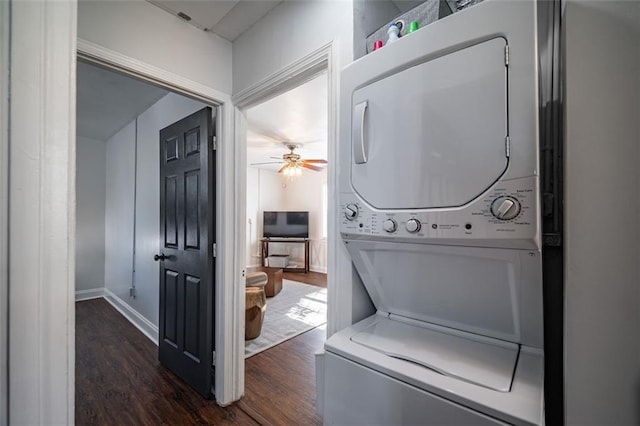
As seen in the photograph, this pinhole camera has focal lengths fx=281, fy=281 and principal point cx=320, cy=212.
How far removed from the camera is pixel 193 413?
6.01 feet

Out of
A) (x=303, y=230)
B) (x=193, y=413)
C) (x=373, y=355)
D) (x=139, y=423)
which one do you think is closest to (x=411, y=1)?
(x=373, y=355)

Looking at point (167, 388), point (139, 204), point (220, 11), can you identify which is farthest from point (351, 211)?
point (139, 204)

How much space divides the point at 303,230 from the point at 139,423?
199 inches

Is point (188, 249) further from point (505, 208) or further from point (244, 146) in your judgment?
point (505, 208)

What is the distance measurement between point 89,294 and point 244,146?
4.16 meters

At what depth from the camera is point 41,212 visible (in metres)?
0.43

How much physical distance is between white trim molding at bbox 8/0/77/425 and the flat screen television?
6.20m

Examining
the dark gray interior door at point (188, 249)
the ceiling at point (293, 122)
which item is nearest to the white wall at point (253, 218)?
the ceiling at point (293, 122)

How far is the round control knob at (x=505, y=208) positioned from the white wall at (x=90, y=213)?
528 centimetres

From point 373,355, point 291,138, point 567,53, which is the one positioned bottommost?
point 373,355

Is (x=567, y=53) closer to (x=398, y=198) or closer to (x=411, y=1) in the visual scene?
(x=398, y=198)

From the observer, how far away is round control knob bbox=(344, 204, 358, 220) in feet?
3.35

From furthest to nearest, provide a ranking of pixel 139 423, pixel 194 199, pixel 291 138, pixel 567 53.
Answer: pixel 291 138, pixel 194 199, pixel 139 423, pixel 567 53

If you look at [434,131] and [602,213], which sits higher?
[434,131]
